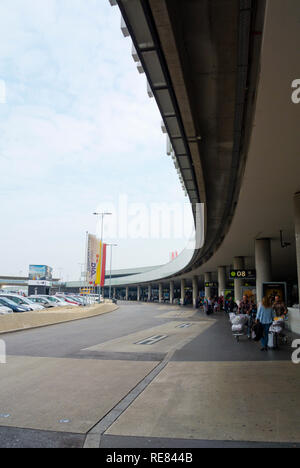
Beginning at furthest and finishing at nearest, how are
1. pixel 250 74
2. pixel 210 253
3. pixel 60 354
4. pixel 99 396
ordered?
pixel 210 253 → pixel 60 354 → pixel 250 74 → pixel 99 396

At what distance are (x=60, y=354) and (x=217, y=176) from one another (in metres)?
8.14

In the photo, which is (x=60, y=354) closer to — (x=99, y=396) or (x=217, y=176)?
(x=99, y=396)

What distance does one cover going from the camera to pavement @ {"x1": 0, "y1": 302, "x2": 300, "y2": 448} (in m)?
4.71

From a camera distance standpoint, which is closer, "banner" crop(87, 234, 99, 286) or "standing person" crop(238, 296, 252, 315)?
"standing person" crop(238, 296, 252, 315)

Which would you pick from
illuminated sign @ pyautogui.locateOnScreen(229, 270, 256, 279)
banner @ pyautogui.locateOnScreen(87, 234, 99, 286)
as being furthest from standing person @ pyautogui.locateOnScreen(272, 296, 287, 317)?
banner @ pyautogui.locateOnScreen(87, 234, 99, 286)

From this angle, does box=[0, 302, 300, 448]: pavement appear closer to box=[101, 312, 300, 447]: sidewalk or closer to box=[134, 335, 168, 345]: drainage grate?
box=[101, 312, 300, 447]: sidewalk

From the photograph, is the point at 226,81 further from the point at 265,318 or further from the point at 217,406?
the point at 265,318

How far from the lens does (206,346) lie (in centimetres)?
1261

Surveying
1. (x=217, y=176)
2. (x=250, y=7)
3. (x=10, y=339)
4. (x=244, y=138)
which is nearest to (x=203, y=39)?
(x=250, y=7)

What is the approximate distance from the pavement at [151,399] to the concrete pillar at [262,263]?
11.1 meters

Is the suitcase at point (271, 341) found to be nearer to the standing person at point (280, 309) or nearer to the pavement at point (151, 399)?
the pavement at point (151, 399)

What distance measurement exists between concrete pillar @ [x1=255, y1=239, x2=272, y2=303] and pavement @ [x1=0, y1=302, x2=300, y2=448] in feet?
36.5

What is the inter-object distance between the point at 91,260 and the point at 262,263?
69.0 feet

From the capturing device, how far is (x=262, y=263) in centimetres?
2250
